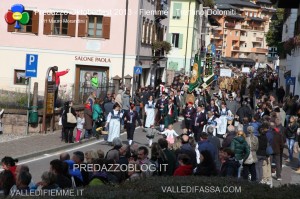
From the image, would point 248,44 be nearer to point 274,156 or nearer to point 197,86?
point 197,86

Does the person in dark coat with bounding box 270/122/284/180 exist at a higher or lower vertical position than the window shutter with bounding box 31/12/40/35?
lower

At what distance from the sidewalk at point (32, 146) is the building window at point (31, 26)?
678 inches

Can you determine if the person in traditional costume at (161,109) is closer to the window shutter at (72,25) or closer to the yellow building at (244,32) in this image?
the window shutter at (72,25)

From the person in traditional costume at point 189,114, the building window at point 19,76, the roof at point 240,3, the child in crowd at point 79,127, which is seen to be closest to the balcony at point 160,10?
the building window at point 19,76

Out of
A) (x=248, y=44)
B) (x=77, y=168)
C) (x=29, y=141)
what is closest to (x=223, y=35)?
(x=248, y=44)

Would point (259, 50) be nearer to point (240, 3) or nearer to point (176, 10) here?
point (240, 3)

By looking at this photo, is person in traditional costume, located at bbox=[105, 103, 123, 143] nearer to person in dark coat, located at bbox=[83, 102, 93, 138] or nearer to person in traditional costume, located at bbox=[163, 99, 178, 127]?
person in dark coat, located at bbox=[83, 102, 93, 138]

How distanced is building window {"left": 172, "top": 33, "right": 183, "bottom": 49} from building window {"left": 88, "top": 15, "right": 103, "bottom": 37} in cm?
3478

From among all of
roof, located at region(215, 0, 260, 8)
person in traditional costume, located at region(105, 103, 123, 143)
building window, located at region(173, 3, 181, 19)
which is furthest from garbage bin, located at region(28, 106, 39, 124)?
roof, located at region(215, 0, 260, 8)

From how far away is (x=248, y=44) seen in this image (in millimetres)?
155125

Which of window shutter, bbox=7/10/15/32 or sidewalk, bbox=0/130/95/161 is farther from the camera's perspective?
window shutter, bbox=7/10/15/32

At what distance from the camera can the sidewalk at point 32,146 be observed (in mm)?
21339

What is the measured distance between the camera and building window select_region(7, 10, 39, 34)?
42.2 metres

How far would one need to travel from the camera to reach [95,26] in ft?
139
